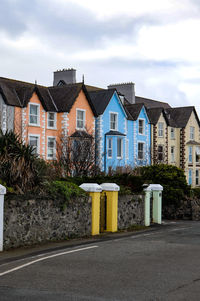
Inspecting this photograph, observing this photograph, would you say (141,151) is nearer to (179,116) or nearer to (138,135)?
(138,135)

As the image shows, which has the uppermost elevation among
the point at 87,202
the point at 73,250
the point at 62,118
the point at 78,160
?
the point at 62,118

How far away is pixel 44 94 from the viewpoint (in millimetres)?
46375

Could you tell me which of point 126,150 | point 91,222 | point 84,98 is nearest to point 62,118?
point 84,98

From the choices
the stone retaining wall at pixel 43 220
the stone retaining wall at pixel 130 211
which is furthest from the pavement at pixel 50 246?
the stone retaining wall at pixel 130 211

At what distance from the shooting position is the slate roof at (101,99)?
50562mm

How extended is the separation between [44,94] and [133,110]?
524 inches

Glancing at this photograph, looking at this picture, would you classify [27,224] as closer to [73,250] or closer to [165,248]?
[73,250]

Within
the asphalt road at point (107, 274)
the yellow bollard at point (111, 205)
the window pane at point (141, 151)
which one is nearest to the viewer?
the asphalt road at point (107, 274)

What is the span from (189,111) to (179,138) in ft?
13.3

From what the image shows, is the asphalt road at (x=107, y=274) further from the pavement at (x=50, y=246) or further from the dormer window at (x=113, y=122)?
the dormer window at (x=113, y=122)

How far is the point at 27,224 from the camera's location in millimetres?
15000

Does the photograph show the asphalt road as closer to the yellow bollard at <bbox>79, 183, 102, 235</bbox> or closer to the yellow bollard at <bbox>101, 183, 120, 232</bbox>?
the yellow bollard at <bbox>79, 183, 102, 235</bbox>

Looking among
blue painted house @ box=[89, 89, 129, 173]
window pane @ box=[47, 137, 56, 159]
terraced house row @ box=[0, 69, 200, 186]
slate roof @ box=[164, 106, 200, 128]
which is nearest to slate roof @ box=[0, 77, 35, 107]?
terraced house row @ box=[0, 69, 200, 186]

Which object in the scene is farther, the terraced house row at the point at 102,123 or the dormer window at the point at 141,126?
the dormer window at the point at 141,126
